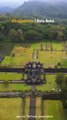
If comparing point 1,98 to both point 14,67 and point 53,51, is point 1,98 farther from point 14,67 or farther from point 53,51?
point 53,51

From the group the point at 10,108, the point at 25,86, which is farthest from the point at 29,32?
the point at 10,108

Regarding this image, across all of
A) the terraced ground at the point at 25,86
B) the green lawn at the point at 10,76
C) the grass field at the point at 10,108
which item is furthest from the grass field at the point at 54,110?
the green lawn at the point at 10,76

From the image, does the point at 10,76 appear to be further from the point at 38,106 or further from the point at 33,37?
the point at 33,37

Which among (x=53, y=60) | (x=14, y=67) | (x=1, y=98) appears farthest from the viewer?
(x=53, y=60)

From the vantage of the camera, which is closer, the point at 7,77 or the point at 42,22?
the point at 7,77

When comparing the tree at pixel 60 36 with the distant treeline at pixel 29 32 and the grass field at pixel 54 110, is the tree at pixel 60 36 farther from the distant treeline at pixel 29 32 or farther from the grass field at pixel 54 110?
the grass field at pixel 54 110

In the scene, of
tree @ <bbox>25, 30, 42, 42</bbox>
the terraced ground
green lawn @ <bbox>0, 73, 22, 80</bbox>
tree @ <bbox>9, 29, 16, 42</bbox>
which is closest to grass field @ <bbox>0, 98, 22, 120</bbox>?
the terraced ground

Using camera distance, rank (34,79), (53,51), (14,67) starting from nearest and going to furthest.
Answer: (34,79) → (14,67) → (53,51)

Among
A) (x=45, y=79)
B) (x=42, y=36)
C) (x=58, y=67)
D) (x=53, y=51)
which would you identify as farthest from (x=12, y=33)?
(x=45, y=79)
